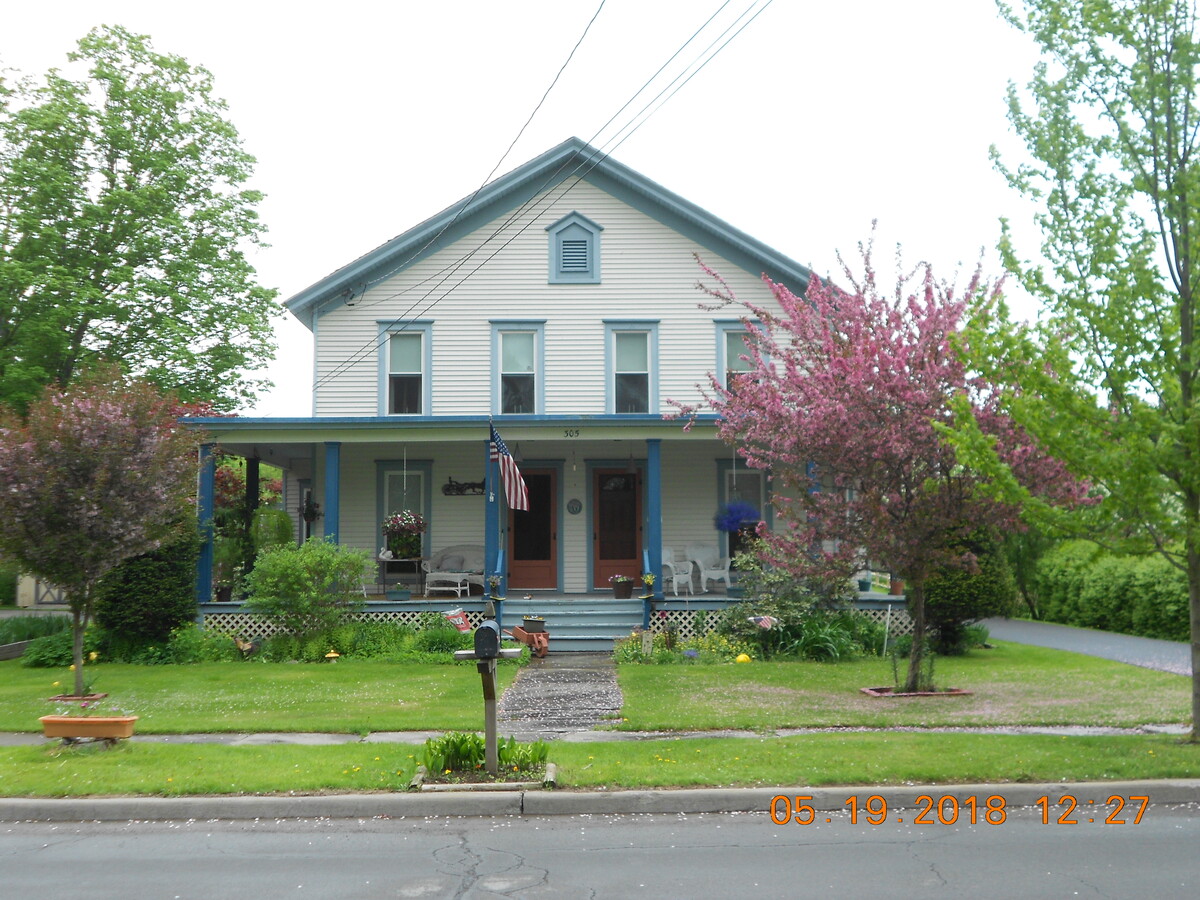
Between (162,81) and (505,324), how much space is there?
12760 millimetres

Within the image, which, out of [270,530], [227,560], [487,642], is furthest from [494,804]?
[227,560]

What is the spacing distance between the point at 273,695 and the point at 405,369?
939 cm

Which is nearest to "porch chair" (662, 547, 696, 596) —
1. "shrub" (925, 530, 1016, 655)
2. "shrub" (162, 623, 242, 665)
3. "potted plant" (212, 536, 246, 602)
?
"shrub" (925, 530, 1016, 655)

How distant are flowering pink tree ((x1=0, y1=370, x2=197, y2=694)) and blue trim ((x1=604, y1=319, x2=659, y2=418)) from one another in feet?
32.0

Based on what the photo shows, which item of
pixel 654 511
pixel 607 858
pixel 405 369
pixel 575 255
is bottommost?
pixel 607 858

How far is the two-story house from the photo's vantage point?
70.4 ft

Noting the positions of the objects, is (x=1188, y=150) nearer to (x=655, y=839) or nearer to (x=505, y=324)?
(x=655, y=839)

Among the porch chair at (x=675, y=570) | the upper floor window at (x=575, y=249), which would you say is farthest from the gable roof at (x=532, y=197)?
the porch chair at (x=675, y=570)

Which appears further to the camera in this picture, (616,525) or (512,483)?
(616,525)

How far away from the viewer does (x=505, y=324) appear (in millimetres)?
21672

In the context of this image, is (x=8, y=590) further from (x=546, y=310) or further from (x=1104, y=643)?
(x=1104, y=643)

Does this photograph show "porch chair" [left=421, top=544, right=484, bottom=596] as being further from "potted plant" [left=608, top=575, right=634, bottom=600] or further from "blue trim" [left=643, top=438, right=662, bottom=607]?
"blue trim" [left=643, top=438, right=662, bottom=607]

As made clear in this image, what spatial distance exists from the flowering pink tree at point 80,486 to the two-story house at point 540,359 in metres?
7.48

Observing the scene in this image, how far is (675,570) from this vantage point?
2069 cm
